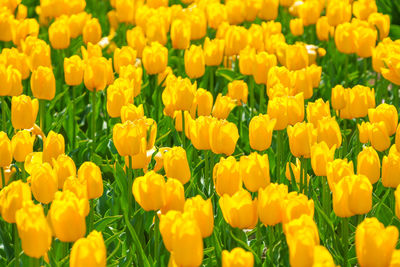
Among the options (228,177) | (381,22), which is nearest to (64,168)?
(228,177)

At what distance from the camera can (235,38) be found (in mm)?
4980

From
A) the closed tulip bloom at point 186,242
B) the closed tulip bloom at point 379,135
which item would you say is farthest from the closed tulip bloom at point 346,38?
the closed tulip bloom at point 186,242

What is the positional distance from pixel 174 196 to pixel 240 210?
9.4 inches

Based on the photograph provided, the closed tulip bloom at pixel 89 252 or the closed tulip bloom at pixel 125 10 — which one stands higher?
the closed tulip bloom at pixel 89 252

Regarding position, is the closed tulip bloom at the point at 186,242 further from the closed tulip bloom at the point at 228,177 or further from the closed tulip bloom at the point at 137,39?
the closed tulip bloom at the point at 137,39

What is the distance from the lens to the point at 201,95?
3.86 metres

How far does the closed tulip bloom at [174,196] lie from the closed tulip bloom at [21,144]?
0.79 meters

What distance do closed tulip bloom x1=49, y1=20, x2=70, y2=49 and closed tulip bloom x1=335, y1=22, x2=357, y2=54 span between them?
5.78ft

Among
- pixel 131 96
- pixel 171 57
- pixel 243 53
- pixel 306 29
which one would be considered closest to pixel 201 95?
pixel 131 96

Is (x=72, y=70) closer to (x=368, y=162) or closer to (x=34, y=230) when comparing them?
(x=368, y=162)

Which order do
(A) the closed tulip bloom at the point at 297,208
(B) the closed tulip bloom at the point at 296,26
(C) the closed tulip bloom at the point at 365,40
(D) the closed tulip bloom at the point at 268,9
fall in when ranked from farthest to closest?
1. (D) the closed tulip bloom at the point at 268,9
2. (B) the closed tulip bloom at the point at 296,26
3. (C) the closed tulip bloom at the point at 365,40
4. (A) the closed tulip bloom at the point at 297,208

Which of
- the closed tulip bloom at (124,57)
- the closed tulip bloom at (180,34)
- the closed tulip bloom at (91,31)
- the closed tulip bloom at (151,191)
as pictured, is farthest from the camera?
the closed tulip bloom at (91,31)

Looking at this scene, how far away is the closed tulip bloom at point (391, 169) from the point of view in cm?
301

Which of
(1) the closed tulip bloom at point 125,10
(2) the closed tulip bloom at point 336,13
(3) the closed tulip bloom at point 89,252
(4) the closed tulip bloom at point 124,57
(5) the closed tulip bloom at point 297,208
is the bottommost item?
(1) the closed tulip bloom at point 125,10
